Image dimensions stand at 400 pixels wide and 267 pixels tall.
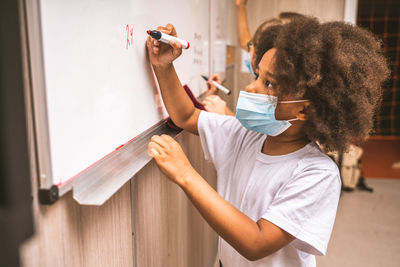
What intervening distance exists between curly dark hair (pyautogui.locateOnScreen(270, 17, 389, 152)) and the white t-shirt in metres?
0.10

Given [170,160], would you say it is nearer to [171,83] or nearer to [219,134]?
[171,83]

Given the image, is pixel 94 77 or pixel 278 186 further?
pixel 278 186

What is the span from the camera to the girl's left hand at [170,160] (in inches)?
29.7

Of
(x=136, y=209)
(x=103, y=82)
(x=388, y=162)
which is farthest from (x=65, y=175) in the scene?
(x=388, y=162)

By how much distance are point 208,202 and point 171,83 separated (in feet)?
1.24

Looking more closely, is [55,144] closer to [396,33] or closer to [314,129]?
[314,129]

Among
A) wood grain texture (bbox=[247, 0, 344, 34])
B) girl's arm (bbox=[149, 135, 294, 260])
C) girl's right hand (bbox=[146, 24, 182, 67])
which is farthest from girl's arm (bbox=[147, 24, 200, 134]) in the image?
wood grain texture (bbox=[247, 0, 344, 34])

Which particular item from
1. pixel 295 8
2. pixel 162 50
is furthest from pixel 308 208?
pixel 295 8

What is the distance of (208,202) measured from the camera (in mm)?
753

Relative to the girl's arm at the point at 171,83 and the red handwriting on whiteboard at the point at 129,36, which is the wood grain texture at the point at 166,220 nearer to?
the girl's arm at the point at 171,83

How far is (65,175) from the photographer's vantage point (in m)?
0.55

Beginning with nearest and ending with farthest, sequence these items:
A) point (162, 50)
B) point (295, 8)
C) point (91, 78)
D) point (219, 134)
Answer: point (91, 78) → point (162, 50) → point (219, 134) → point (295, 8)

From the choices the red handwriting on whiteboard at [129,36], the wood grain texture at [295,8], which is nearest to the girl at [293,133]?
the red handwriting on whiteboard at [129,36]

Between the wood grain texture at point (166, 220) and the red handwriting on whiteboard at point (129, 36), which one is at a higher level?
the red handwriting on whiteboard at point (129, 36)
